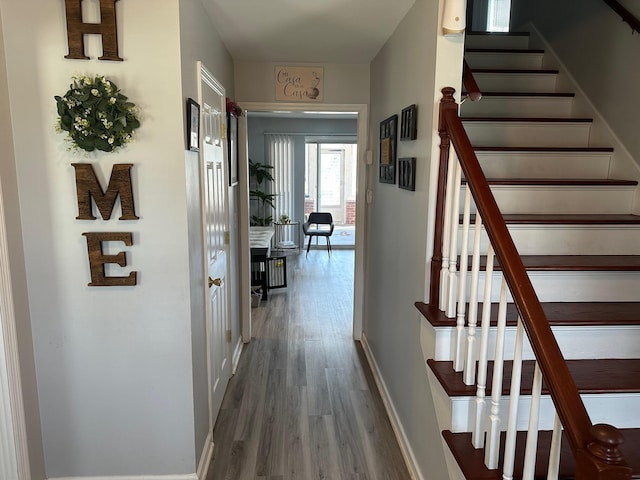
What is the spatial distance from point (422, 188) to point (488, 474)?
122cm

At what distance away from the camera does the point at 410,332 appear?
226 cm

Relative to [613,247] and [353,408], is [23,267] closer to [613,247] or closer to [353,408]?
[353,408]

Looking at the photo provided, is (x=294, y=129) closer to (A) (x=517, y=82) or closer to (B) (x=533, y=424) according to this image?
(A) (x=517, y=82)

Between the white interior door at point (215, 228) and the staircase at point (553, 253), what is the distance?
122 centimetres

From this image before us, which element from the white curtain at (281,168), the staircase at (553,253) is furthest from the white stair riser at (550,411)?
the white curtain at (281,168)

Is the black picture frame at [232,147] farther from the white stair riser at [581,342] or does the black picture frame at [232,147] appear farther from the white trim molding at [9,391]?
the white stair riser at [581,342]

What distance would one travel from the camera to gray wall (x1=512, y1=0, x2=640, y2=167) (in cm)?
236

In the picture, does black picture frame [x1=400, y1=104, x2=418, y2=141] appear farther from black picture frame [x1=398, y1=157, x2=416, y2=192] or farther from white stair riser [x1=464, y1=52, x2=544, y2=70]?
white stair riser [x1=464, y1=52, x2=544, y2=70]

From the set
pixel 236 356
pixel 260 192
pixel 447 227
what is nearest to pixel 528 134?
pixel 447 227

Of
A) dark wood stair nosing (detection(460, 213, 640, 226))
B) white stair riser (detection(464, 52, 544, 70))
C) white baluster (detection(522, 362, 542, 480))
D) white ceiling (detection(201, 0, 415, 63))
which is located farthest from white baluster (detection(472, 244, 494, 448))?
white stair riser (detection(464, 52, 544, 70))

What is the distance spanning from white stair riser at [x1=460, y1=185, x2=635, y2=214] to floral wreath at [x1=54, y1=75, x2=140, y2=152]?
6.17 ft

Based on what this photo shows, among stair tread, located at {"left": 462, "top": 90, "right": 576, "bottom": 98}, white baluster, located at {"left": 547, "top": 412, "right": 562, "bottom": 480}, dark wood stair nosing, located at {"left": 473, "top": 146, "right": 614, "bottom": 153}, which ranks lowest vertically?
white baluster, located at {"left": 547, "top": 412, "right": 562, "bottom": 480}

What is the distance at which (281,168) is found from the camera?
802 cm

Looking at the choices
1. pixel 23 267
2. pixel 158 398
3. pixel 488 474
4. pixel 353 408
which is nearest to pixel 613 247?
pixel 488 474
